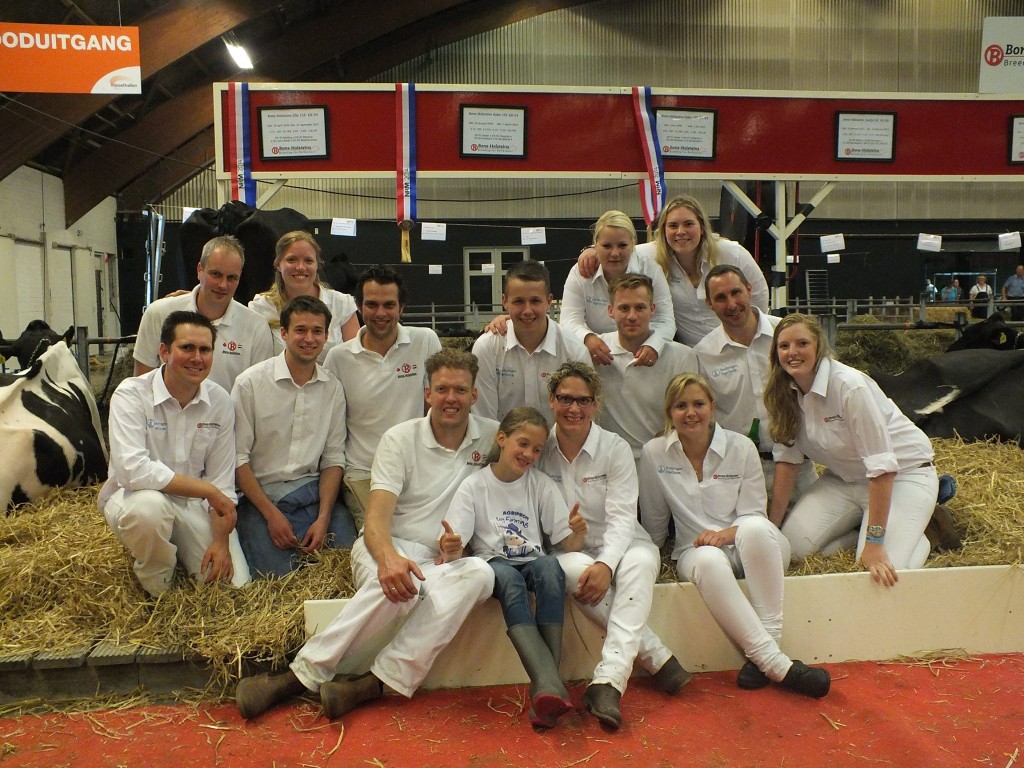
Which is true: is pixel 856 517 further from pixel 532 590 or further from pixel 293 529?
pixel 293 529

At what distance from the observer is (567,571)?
278 centimetres

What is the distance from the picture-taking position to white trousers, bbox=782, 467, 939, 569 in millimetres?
3168

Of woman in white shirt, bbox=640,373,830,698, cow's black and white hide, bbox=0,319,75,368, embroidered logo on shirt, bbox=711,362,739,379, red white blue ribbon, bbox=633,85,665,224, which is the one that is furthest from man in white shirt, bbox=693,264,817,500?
cow's black and white hide, bbox=0,319,75,368

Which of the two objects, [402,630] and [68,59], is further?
[68,59]

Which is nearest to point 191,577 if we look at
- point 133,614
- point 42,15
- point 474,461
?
point 133,614

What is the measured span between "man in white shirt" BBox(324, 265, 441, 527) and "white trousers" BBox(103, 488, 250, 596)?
549 millimetres

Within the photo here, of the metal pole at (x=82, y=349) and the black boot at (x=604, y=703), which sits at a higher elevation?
the metal pole at (x=82, y=349)

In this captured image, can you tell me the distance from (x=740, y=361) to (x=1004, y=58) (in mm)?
10869

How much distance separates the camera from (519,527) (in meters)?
2.89

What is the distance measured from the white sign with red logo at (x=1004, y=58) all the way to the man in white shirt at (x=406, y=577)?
1147 cm

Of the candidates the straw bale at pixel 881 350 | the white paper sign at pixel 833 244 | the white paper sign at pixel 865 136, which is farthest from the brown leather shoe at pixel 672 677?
the straw bale at pixel 881 350

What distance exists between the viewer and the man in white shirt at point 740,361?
136 inches

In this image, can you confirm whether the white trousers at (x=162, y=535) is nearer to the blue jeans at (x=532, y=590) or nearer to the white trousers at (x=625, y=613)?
the blue jeans at (x=532, y=590)

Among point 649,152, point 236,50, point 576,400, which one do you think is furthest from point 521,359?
point 236,50
